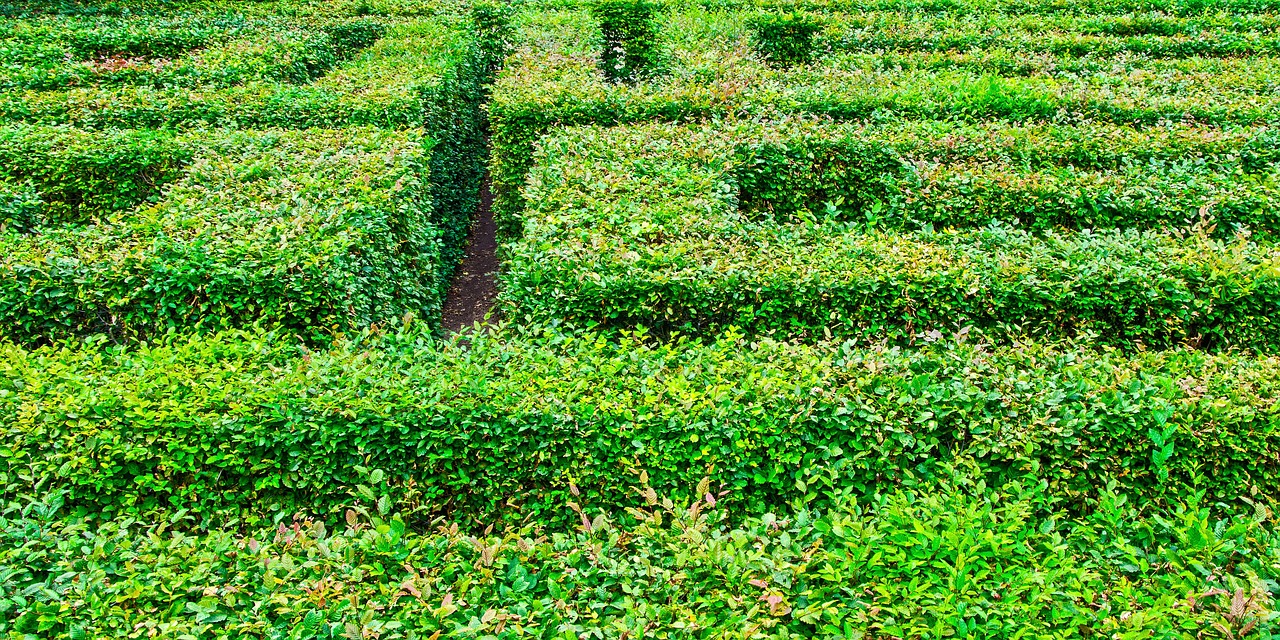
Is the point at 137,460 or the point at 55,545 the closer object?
the point at 55,545

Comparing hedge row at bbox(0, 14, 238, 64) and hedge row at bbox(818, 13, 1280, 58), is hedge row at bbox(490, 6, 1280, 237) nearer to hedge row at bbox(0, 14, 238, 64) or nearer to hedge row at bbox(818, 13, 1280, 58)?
hedge row at bbox(818, 13, 1280, 58)

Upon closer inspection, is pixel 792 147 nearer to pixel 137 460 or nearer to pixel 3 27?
pixel 137 460

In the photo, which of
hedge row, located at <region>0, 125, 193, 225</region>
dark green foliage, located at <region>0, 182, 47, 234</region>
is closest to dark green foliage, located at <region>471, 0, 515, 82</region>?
hedge row, located at <region>0, 125, 193, 225</region>

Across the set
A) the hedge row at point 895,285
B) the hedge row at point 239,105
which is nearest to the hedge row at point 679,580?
the hedge row at point 895,285

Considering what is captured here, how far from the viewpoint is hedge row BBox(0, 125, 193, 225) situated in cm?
823

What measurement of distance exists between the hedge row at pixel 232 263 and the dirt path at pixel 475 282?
117cm

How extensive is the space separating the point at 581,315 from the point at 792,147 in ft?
12.2

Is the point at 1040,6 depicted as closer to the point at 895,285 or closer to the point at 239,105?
the point at 895,285

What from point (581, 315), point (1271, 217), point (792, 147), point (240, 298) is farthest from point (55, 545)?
point (1271, 217)

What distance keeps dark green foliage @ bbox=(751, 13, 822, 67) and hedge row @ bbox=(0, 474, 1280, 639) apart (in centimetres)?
1191

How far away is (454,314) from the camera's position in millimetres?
8727

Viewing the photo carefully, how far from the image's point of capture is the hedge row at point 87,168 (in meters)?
8.23

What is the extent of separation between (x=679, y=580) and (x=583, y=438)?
4.07 feet

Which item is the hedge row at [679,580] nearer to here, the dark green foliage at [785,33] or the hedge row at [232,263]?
the hedge row at [232,263]
